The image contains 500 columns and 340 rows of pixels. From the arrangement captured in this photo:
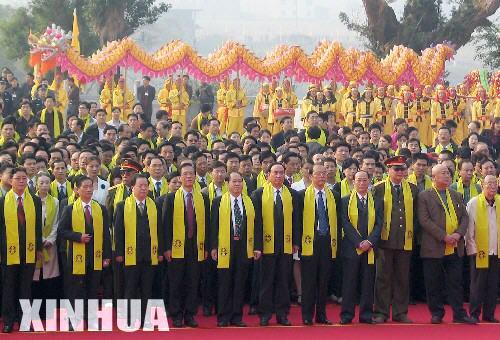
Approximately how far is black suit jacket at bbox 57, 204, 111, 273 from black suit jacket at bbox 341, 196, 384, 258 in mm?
2182

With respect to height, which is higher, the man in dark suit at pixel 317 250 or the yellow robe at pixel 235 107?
the yellow robe at pixel 235 107

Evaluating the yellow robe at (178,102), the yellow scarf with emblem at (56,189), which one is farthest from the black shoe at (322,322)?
the yellow robe at (178,102)

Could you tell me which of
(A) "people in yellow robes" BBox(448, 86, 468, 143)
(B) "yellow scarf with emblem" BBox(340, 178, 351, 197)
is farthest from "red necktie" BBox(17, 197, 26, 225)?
(A) "people in yellow robes" BBox(448, 86, 468, 143)

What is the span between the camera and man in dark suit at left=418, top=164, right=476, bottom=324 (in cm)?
999

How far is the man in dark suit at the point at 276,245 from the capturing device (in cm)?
993

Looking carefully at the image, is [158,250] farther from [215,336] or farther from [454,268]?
[454,268]

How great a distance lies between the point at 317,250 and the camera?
998 cm

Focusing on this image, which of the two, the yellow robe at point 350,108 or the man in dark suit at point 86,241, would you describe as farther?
the yellow robe at point 350,108

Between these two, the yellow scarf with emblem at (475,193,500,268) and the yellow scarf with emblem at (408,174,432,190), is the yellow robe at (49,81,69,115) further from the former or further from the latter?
the yellow scarf with emblem at (475,193,500,268)

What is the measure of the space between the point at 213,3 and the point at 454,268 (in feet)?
455

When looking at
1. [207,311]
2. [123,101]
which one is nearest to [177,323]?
[207,311]

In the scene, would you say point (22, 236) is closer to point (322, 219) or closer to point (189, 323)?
point (189, 323)

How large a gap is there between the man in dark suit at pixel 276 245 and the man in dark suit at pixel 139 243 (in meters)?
0.97
